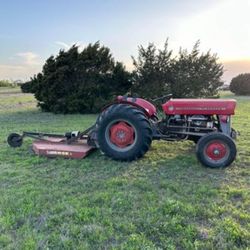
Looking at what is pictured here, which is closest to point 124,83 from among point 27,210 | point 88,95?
point 88,95

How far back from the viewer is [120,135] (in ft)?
15.1

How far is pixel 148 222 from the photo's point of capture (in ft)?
8.68

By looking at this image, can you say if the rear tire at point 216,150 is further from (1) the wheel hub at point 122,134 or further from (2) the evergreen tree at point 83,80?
(2) the evergreen tree at point 83,80

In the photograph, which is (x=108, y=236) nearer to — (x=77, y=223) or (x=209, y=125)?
(x=77, y=223)

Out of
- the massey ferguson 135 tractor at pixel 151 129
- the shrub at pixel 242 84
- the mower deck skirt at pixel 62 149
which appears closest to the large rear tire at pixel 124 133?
the massey ferguson 135 tractor at pixel 151 129

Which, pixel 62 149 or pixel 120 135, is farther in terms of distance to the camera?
pixel 62 149

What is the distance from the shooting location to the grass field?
2422 millimetres

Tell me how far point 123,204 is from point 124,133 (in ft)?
5.59

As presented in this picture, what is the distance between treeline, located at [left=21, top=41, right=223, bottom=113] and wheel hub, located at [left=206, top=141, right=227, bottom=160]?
23.9ft

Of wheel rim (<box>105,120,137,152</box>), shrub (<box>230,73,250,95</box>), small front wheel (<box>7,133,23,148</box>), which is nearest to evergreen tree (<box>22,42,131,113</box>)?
small front wheel (<box>7,133,23,148</box>)

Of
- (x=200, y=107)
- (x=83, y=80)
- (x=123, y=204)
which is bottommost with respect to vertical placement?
(x=123, y=204)

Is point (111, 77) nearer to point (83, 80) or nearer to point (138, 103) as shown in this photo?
point (83, 80)

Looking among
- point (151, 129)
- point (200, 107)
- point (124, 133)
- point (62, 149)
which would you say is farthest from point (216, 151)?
point (62, 149)

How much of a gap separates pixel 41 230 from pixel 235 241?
62.8 inches
